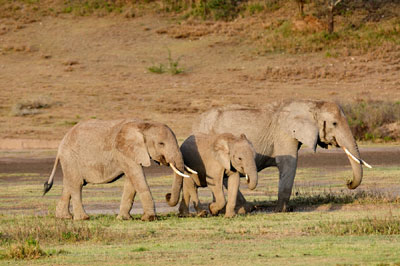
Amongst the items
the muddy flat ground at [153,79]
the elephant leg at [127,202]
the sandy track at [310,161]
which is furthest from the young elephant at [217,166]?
the sandy track at [310,161]

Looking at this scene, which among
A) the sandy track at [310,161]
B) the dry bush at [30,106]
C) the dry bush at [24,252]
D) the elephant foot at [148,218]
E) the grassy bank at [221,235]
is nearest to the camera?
the grassy bank at [221,235]

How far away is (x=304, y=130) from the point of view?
1588 cm

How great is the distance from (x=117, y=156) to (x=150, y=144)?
50cm

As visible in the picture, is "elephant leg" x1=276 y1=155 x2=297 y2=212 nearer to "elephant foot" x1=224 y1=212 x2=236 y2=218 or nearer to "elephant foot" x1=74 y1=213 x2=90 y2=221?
"elephant foot" x1=224 y1=212 x2=236 y2=218

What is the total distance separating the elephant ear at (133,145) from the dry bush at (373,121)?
16.6 metres

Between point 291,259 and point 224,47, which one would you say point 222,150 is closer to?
point 291,259

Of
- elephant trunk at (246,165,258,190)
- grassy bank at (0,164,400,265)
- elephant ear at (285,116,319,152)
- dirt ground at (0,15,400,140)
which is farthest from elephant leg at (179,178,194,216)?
dirt ground at (0,15,400,140)

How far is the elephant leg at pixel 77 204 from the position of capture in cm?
1478

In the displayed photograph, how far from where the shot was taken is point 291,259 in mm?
10484

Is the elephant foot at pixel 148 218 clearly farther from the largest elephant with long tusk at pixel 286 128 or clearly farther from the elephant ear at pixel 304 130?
the elephant ear at pixel 304 130

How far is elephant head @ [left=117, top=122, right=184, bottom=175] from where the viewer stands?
14.4 m

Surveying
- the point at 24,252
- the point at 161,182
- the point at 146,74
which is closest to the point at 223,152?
the point at 24,252

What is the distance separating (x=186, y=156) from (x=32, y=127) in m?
17.4

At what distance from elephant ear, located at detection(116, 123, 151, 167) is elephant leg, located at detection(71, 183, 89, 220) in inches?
38.7
